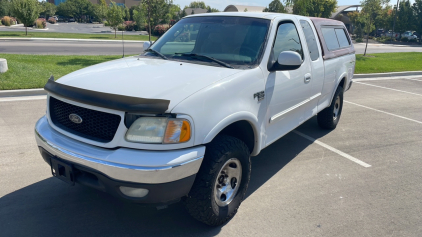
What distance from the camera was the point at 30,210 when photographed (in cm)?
336

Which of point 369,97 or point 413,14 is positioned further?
point 413,14

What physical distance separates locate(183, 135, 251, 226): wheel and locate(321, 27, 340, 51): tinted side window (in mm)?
3103

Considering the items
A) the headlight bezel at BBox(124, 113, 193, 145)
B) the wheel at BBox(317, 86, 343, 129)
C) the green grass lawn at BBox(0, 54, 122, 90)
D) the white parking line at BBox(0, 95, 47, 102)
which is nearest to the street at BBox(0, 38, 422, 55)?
the green grass lawn at BBox(0, 54, 122, 90)

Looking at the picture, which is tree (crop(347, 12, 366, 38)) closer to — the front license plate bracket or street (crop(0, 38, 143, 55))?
street (crop(0, 38, 143, 55))

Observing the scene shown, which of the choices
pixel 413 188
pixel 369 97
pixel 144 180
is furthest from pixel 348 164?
pixel 369 97

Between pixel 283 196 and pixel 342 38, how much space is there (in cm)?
383

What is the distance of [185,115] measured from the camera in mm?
2631

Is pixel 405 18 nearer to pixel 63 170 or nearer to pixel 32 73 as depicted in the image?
pixel 32 73

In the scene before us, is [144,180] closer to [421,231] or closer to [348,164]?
[421,231]

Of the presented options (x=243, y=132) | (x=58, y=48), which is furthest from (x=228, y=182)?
(x=58, y=48)

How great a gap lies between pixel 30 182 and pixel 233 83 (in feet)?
8.70

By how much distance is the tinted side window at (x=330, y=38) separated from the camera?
547cm

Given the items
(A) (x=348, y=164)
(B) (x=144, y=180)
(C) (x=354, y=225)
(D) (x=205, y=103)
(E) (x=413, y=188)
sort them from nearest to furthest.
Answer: (B) (x=144, y=180), (D) (x=205, y=103), (C) (x=354, y=225), (E) (x=413, y=188), (A) (x=348, y=164)

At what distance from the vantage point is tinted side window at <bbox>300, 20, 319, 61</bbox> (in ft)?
15.6
